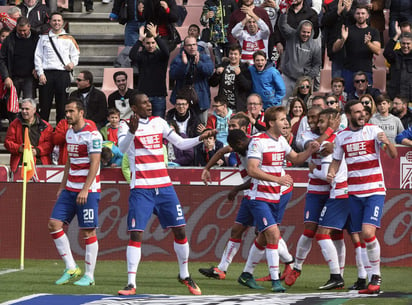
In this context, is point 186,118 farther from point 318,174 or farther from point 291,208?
point 318,174

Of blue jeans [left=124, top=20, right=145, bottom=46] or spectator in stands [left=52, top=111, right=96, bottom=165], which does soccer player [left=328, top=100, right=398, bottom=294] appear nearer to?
spectator in stands [left=52, top=111, right=96, bottom=165]

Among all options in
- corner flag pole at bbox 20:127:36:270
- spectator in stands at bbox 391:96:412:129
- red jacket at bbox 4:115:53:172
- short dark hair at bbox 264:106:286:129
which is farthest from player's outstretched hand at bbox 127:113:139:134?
spectator in stands at bbox 391:96:412:129

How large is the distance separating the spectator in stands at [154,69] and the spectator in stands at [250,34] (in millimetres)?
1454

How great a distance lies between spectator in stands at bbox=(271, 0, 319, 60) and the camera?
63.8 feet

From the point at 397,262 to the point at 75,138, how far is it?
6052mm

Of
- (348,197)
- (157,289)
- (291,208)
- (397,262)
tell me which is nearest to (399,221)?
(397,262)

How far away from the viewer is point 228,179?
53.8 ft

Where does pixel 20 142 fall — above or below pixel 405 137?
below

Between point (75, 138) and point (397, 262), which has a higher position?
point (75, 138)

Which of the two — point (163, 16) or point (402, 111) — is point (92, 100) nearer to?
point (163, 16)

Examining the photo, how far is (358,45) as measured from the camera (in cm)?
1881

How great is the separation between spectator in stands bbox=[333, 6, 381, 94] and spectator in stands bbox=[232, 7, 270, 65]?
4.53ft

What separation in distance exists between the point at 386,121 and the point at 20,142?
6.16 meters

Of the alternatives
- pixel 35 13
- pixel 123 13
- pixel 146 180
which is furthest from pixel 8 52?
pixel 146 180
